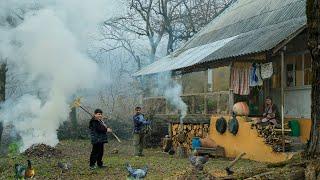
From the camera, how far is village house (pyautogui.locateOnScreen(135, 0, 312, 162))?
14.8 meters

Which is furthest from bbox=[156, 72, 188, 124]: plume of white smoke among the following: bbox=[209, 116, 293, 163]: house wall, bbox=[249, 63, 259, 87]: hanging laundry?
bbox=[249, 63, 259, 87]: hanging laundry

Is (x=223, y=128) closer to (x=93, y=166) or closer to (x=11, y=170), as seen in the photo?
(x=93, y=166)

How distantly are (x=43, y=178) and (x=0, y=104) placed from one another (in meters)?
7.35

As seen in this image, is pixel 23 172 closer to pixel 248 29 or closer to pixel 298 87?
pixel 298 87

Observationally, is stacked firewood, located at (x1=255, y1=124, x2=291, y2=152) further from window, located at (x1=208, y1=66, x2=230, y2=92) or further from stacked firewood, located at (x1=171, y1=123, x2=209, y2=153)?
stacked firewood, located at (x1=171, y1=123, x2=209, y2=153)

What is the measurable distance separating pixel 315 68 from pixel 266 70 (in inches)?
281

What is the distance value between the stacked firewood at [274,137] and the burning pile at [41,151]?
7144mm

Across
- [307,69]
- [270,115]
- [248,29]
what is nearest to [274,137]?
[270,115]

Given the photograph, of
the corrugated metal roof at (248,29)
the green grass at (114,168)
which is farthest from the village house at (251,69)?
the green grass at (114,168)

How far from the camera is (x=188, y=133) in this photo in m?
19.5

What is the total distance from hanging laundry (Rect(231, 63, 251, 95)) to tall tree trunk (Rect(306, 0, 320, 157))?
7.82 m

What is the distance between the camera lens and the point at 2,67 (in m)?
17.2

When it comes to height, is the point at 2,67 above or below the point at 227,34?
below

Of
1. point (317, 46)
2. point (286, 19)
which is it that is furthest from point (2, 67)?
point (317, 46)
